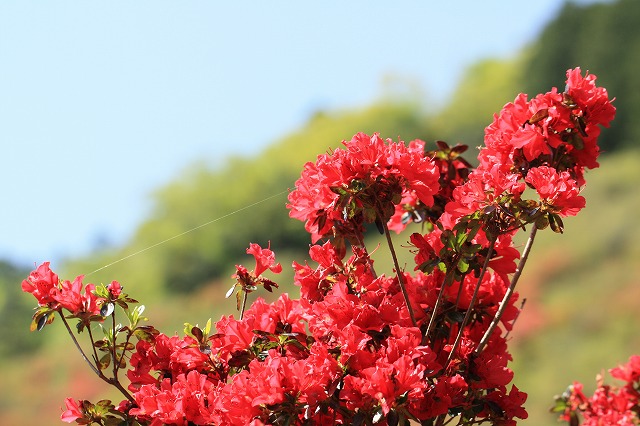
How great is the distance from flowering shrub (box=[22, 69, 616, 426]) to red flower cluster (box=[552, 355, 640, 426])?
74 centimetres

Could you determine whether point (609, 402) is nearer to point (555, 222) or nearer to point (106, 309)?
point (555, 222)

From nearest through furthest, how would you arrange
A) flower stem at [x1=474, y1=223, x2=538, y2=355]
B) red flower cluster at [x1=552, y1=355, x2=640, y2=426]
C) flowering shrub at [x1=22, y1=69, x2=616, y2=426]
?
1. flowering shrub at [x1=22, y1=69, x2=616, y2=426]
2. flower stem at [x1=474, y1=223, x2=538, y2=355]
3. red flower cluster at [x1=552, y1=355, x2=640, y2=426]

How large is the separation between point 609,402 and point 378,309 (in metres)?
1.14

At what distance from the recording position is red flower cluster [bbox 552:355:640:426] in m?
2.65

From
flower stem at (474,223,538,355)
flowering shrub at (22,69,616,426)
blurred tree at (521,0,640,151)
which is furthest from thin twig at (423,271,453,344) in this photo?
blurred tree at (521,0,640,151)

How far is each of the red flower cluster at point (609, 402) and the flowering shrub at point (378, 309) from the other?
2.42 feet

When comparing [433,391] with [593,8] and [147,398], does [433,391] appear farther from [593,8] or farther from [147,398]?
[593,8]

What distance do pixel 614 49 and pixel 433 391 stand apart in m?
24.6

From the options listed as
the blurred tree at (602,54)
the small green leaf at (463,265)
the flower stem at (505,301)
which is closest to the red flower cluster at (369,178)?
the small green leaf at (463,265)

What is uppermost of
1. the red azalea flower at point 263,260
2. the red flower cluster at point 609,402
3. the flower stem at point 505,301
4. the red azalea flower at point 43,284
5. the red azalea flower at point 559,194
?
the red azalea flower at point 43,284

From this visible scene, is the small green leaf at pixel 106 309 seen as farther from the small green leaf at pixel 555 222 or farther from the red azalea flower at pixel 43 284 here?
the small green leaf at pixel 555 222

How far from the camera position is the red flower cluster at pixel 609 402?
8.71ft

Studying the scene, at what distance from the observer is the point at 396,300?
1.98 m

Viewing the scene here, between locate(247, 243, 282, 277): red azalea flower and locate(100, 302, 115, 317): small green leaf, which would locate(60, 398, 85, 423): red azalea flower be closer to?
locate(100, 302, 115, 317): small green leaf
